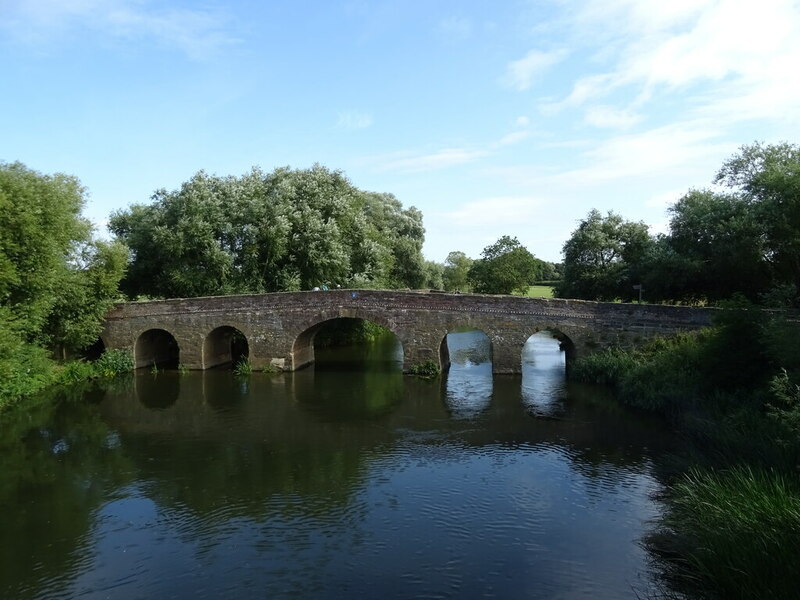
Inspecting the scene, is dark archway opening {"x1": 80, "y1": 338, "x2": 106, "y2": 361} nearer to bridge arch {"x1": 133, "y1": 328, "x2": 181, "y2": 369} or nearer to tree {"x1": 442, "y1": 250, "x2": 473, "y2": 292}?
bridge arch {"x1": 133, "y1": 328, "x2": 181, "y2": 369}

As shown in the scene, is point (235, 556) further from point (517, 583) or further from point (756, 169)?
point (756, 169)

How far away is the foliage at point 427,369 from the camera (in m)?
22.3

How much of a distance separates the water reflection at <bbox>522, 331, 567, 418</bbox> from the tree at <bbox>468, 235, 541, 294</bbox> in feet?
11.9

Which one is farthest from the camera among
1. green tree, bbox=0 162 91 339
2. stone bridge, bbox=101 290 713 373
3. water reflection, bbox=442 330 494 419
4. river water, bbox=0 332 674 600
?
stone bridge, bbox=101 290 713 373

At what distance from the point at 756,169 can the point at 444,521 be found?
65.8ft

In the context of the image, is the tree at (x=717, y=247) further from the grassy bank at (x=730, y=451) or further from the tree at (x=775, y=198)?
the grassy bank at (x=730, y=451)

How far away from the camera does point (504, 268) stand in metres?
33.3

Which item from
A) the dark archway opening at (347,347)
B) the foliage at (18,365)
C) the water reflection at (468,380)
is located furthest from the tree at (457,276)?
the foliage at (18,365)

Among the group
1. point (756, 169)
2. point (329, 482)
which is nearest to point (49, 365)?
point (329, 482)

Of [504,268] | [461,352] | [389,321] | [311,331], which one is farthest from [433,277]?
[389,321]

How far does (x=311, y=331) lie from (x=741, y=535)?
1956 centimetres

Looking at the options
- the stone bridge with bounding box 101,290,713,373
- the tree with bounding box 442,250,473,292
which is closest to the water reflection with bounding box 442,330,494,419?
the stone bridge with bounding box 101,290,713,373

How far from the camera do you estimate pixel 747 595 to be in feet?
21.2

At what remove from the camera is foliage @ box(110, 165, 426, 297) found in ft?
87.2
